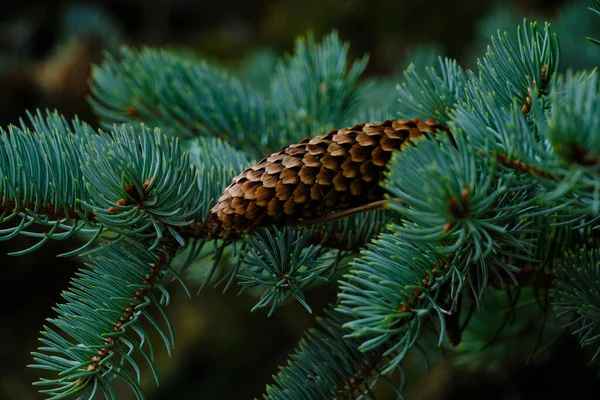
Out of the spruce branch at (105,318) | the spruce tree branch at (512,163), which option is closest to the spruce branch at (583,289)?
the spruce tree branch at (512,163)

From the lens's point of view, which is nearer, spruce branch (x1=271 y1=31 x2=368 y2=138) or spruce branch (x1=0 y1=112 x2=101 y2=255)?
spruce branch (x1=0 y1=112 x2=101 y2=255)

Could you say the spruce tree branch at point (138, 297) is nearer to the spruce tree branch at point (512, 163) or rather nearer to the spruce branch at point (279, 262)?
the spruce branch at point (279, 262)

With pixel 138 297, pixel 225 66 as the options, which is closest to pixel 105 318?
pixel 138 297

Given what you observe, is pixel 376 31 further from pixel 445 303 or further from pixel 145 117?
pixel 445 303

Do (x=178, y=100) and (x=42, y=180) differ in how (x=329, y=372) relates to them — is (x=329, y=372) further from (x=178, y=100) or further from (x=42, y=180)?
(x=178, y=100)

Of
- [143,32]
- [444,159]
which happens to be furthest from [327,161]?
[143,32]

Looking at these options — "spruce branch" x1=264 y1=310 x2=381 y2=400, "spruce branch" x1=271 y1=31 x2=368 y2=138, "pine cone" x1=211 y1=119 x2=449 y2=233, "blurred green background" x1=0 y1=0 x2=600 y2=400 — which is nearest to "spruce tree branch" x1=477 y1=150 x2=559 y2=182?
"pine cone" x1=211 y1=119 x2=449 y2=233

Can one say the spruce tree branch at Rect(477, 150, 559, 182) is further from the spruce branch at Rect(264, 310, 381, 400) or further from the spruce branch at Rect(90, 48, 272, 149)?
the spruce branch at Rect(90, 48, 272, 149)

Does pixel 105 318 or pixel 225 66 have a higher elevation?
pixel 225 66
